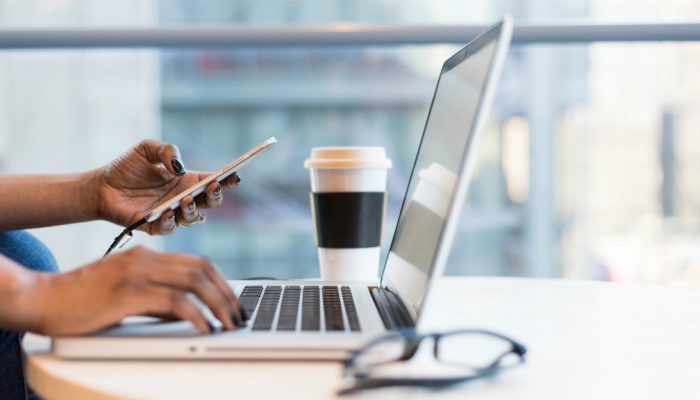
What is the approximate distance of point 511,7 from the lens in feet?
8.75

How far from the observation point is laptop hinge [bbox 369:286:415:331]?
559mm

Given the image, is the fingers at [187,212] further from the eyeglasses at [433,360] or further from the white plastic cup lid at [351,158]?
the eyeglasses at [433,360]

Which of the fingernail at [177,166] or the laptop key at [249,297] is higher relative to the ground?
the fingernail at [177,166]

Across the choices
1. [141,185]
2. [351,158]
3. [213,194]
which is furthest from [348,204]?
[141,185]

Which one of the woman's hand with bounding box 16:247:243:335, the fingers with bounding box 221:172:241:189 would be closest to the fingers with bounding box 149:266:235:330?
the woman's hand with bounding box 16:247:243:335

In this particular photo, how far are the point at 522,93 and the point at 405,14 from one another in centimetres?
53

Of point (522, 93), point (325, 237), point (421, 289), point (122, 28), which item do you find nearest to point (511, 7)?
point (522, 93)

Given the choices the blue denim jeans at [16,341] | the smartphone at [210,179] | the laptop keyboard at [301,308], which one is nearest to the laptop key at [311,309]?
the laptop keyboard at [301,308]

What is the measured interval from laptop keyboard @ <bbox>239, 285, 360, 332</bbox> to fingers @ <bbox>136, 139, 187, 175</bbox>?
192 millimetres

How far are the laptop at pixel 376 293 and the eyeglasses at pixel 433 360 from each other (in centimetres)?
2

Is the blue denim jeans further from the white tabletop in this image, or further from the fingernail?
the white tabletop

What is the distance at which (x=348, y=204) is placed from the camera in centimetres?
92

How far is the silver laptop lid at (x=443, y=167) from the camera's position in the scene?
523mm

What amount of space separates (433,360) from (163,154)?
492 millimetres
